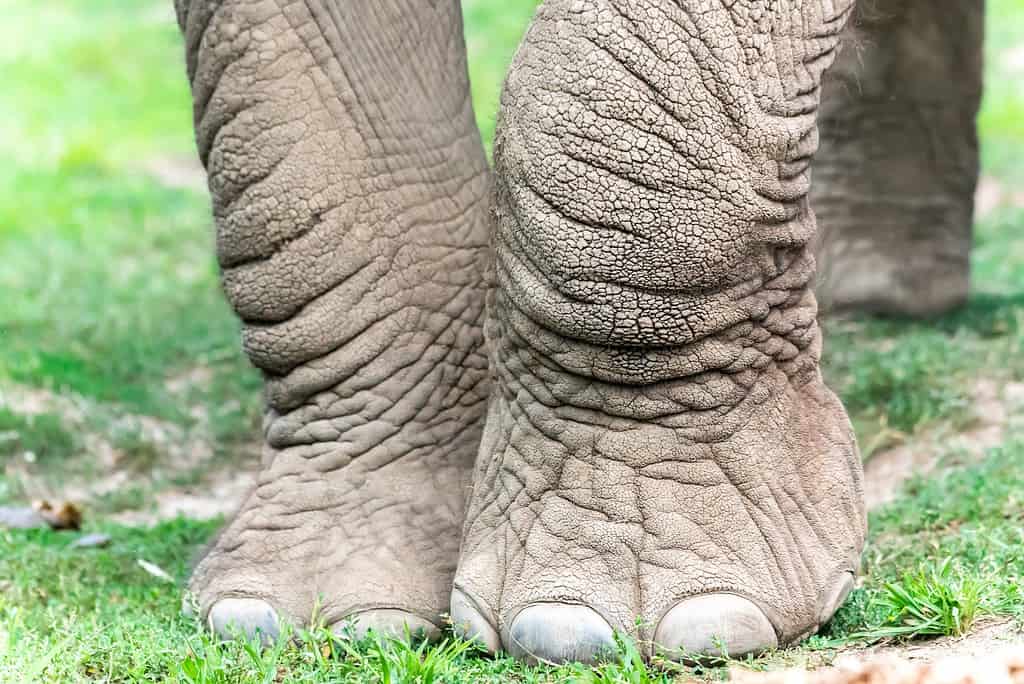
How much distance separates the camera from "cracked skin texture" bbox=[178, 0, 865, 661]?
1.86 meters

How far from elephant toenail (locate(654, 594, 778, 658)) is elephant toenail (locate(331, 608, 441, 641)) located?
35cm

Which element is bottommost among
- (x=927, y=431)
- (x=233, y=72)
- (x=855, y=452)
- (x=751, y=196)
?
(x=927, y=431)

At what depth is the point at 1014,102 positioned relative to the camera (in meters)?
7.54

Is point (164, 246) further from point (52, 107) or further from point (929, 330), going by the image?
point (52, 107)

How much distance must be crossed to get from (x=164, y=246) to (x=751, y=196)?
382 centimetres

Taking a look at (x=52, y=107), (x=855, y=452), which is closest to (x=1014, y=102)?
(x=52, y=107)

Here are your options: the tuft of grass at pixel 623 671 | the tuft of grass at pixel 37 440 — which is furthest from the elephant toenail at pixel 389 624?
the tuft of grass at pixel 37 440

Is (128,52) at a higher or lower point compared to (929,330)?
higher

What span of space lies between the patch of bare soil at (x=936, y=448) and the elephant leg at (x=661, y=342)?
2.77 feet

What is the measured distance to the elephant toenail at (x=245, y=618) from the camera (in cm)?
206

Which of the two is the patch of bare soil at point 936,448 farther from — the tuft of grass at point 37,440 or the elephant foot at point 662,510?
the tuft of grass at point 37,440

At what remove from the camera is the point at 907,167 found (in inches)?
163

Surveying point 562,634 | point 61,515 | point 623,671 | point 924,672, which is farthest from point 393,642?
point 61,515

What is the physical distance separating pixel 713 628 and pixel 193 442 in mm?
1897
